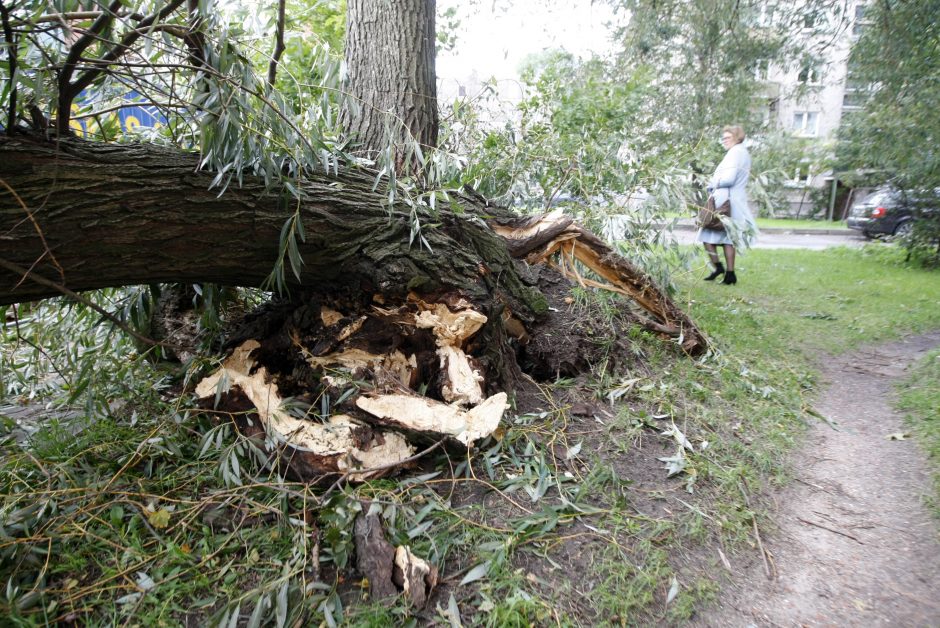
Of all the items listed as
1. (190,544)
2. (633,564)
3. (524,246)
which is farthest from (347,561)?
(524,246)

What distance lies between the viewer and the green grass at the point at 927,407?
11.1ft

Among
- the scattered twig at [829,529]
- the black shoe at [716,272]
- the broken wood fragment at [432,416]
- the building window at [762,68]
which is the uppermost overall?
the building window at [762,68]

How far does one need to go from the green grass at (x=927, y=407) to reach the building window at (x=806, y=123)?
78.7 feet

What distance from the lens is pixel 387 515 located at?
2490 mm

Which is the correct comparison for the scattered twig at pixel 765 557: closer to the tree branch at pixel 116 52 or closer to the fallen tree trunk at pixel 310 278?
the fallen tree trunk at pixel 310 278

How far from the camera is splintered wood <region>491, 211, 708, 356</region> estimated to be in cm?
407

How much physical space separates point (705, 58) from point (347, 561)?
322 inches

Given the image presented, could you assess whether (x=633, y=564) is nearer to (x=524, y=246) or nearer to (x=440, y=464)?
(x=440, y=464)

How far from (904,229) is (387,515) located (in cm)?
1196

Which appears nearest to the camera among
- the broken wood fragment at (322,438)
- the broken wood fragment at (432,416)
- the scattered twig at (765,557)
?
the scattered twig at (765,557)

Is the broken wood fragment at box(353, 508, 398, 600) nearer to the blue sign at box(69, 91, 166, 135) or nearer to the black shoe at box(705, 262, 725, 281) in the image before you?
the blue sign at box(69, 91, 166, 135)

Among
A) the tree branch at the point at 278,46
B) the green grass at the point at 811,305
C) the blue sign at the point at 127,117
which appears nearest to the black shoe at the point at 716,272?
the green grass at the point at 811,305

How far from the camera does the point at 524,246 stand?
13.3 feet

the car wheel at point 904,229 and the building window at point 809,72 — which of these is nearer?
the building window at point 809,72
